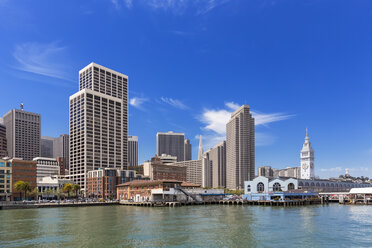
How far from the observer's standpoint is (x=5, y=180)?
536 feet

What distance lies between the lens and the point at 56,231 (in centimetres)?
6400

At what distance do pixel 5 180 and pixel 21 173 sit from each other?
9.01 m

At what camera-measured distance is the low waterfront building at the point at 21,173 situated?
550ft

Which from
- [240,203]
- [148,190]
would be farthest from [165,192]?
[240,203]

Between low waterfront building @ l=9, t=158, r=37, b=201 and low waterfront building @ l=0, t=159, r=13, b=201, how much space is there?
164 centimetres

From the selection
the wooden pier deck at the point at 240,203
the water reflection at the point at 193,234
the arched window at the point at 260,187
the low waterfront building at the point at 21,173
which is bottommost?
the wooden pier deck at the point at 240,203

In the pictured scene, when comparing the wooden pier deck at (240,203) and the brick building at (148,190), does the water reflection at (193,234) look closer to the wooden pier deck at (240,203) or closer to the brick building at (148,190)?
the wooden pier deck at (240,203)

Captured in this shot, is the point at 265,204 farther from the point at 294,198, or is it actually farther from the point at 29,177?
the point at 29,177

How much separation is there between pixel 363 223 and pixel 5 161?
505 feet

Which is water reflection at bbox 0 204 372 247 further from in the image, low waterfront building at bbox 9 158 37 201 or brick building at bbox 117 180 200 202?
low waterfront building at bbox 9 158 37 201

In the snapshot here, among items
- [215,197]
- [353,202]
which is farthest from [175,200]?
[353,202]

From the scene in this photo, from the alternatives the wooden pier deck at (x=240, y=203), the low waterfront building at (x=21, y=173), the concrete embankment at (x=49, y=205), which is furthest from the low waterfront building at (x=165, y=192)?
the low waterfront building at (x=21, y=173)

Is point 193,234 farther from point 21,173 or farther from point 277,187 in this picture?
point 21,173

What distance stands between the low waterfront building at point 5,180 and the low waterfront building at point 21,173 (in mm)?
1643
